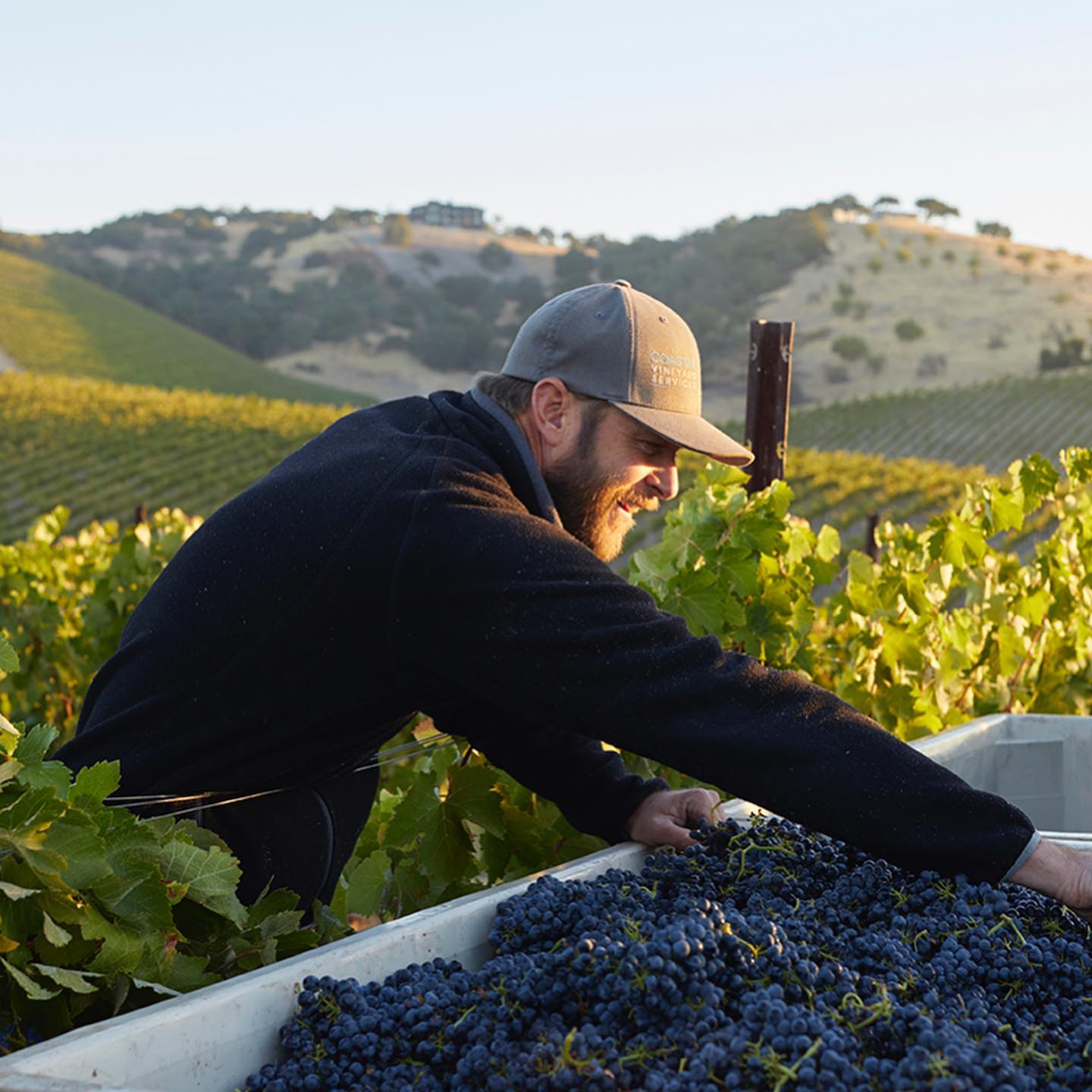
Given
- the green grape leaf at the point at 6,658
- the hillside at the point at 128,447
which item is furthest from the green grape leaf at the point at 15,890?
the hillside at the point at 128,447

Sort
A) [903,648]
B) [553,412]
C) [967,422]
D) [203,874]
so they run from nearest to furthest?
[203,874], [553,412], [903,648], [967,422]

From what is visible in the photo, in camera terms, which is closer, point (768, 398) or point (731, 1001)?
point (731, 1001)

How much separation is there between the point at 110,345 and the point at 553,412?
75.8 meters

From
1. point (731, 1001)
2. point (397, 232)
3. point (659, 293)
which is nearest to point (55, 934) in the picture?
point (731, 1001)

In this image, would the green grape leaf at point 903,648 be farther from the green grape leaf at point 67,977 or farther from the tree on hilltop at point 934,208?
the tree on hilltop at point 934,208

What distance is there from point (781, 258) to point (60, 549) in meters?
97.3

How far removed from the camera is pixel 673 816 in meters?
2.05

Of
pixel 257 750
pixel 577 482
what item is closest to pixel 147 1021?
pixel 257 750

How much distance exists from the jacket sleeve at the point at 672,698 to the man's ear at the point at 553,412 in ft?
1.36

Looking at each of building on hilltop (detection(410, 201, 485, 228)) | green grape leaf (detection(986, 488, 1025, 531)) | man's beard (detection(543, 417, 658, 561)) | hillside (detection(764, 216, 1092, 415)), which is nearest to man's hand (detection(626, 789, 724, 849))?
man's beard (detection(543, 417, 658, 561))

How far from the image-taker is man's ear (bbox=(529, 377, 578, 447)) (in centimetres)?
214

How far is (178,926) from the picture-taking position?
1800 mm

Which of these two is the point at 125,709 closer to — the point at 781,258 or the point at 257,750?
the point at 257,750

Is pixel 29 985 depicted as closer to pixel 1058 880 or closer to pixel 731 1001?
pixel 731 1001
